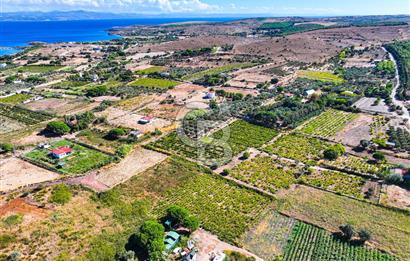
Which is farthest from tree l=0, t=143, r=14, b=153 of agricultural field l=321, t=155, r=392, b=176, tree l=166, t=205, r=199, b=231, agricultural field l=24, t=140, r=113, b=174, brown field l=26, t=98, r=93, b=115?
agricultural field l=321, t=155, r=392, b=176

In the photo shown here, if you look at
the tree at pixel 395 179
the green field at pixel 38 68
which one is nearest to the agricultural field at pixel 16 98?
the green field at pixel 38 68

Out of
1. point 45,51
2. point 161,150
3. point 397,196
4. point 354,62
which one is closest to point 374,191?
point 397,196

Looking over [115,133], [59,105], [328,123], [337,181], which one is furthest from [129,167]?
[59,105]

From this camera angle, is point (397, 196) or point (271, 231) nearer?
point (271, 231)

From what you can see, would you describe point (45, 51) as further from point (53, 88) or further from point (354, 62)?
point (354, 62)

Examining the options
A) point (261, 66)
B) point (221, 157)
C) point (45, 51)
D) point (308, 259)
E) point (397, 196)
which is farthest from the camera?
point (45, 51)

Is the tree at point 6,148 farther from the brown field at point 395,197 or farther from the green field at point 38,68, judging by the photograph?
the green field at point 38,68

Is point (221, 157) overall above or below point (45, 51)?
above
